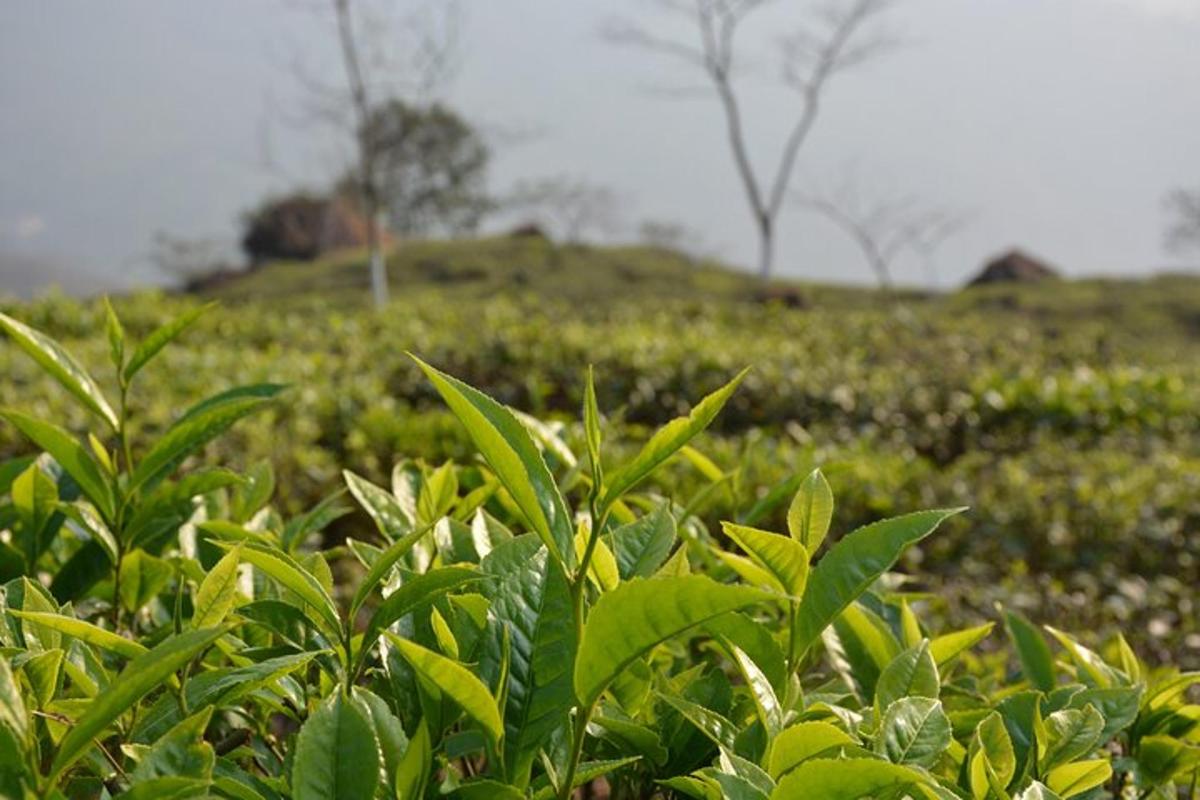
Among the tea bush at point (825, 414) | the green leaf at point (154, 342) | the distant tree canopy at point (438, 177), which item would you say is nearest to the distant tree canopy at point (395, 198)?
the distant tree canopy at point (438, 177)

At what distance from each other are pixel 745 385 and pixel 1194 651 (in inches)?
135

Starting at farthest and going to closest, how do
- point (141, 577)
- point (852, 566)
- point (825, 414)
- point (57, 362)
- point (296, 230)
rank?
point (296, 230) → point (825, 414) → point (141, 577) → point (57, 362) → point (852, 566)

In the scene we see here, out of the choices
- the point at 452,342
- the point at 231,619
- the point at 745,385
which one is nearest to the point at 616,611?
the point at 231,619

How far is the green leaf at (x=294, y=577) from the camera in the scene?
3.07ft

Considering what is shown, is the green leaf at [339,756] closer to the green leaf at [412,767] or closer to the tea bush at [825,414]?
the green leaf at [412,767]

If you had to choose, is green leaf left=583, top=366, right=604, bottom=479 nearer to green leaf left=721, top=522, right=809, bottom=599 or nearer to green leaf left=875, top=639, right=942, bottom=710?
green leaf left=721, top=522, right=809, bottom=599

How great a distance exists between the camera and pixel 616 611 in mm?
799

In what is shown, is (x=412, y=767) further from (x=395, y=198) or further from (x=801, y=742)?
(x=395, y=198)

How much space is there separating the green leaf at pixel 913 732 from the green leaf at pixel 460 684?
324 mm

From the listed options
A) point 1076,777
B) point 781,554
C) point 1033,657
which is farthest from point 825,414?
point 781,554

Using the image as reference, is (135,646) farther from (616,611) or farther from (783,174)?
(783,174)

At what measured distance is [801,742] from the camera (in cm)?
94

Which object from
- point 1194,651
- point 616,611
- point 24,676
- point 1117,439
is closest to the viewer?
point 616,611

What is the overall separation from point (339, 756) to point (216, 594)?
24 centimetres
